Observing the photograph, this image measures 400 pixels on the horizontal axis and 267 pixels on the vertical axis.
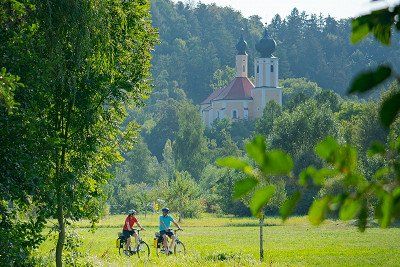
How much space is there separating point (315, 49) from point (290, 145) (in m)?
104

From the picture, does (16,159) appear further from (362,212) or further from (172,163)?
(172,163)

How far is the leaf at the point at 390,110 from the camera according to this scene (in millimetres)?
1629

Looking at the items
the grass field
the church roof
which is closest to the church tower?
A: the church roof

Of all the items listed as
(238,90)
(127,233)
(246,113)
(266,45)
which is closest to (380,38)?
(127,233)

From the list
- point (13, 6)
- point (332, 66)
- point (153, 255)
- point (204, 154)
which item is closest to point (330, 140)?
point (13, 6)

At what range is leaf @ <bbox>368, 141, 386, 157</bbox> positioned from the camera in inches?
72.9

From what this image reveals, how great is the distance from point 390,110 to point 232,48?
561 feet

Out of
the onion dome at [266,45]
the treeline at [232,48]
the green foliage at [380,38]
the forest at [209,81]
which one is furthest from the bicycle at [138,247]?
the treeline at [232,48]

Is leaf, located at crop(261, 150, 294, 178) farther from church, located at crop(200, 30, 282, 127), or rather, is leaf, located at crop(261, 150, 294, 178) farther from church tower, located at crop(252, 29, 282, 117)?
church tower, located at crop(252, 29, 282, 117)

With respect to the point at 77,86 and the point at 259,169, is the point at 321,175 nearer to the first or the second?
the point at 259,169

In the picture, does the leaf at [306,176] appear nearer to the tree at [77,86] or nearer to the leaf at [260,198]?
the leaf at [260,198]

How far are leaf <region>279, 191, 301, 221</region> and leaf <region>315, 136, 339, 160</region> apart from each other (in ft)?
0.37

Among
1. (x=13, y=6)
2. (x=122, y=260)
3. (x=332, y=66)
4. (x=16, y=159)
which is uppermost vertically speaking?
(x=332, y=66)

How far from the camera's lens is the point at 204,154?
10331 cm
